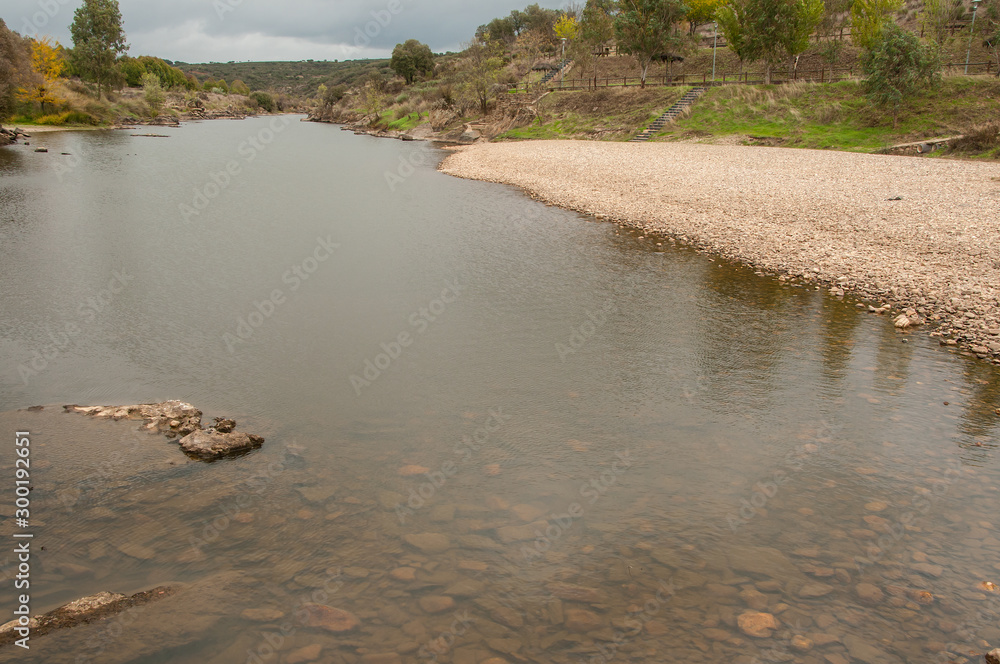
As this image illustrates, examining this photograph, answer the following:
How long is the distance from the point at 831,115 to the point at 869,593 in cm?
5403

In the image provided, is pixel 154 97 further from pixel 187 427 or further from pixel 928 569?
pixel 928 569

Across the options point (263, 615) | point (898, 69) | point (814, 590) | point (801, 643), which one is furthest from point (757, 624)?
point (898, 69)

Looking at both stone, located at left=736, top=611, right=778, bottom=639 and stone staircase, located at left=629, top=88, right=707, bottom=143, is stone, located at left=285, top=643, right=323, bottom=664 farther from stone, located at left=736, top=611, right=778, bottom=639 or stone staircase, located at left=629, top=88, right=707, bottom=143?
stone staircase, located at left=629, top=88, right=707, bottom=143

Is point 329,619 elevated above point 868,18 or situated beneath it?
situated beneath

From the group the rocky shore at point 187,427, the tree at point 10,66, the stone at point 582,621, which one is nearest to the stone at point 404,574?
the stone at point 582,621

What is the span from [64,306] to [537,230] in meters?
17.1

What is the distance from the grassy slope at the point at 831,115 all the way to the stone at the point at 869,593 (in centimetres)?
4485

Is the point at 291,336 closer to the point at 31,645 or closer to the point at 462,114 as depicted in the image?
the point at 31,645

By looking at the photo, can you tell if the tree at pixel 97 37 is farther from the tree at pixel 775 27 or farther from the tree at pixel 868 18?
the tree at pixel 868 18

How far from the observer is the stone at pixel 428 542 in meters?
8.16

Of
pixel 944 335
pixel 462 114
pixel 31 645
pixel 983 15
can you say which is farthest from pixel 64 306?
pixel 983 15

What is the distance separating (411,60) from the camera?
122625mm

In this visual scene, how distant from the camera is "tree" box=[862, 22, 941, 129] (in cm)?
4725

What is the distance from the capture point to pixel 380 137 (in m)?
85.8
